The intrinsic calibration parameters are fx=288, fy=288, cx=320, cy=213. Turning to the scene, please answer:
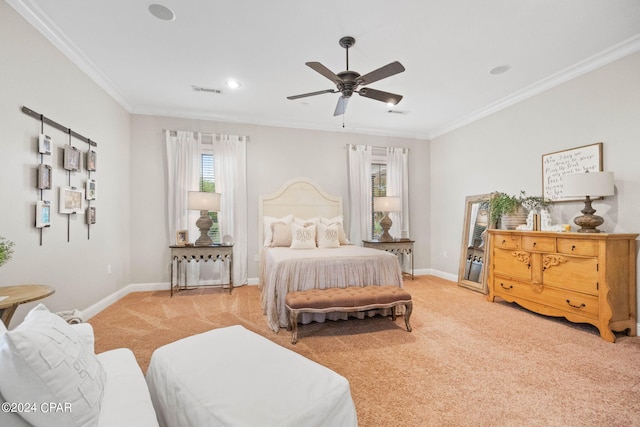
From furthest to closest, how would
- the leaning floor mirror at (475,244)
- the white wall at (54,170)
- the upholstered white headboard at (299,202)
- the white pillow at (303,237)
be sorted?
the upholstered white headboard at (299,202) → the leaning floor mirror at (475,244) → the white pillow at (303,237) → the white wall at (54,170)

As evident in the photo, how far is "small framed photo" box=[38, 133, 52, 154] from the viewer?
2.55 meters

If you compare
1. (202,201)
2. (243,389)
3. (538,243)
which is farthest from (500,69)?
(202,201)

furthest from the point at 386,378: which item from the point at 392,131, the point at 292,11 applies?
the point at 392,131

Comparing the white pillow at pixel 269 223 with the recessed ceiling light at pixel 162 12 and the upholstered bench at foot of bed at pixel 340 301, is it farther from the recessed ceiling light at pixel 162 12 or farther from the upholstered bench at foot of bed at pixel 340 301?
the recessed ceiling light at pixel 162 12

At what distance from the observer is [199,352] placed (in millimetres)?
1478

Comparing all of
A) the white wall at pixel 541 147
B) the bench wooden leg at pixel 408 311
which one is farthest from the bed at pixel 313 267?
the white wall at pixel 541 147

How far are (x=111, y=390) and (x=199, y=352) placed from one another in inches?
15.0

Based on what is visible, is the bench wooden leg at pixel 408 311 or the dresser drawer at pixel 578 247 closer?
the dresser drawer at pixel 578 247

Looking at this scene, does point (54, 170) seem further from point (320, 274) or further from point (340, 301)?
point (340, 301)

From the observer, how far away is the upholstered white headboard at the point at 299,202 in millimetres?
5055

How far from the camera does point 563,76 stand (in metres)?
3.51

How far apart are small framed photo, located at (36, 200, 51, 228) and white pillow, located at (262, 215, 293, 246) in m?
2.56

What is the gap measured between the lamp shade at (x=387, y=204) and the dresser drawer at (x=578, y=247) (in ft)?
8.11

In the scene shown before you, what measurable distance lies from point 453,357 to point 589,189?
2.22 m
